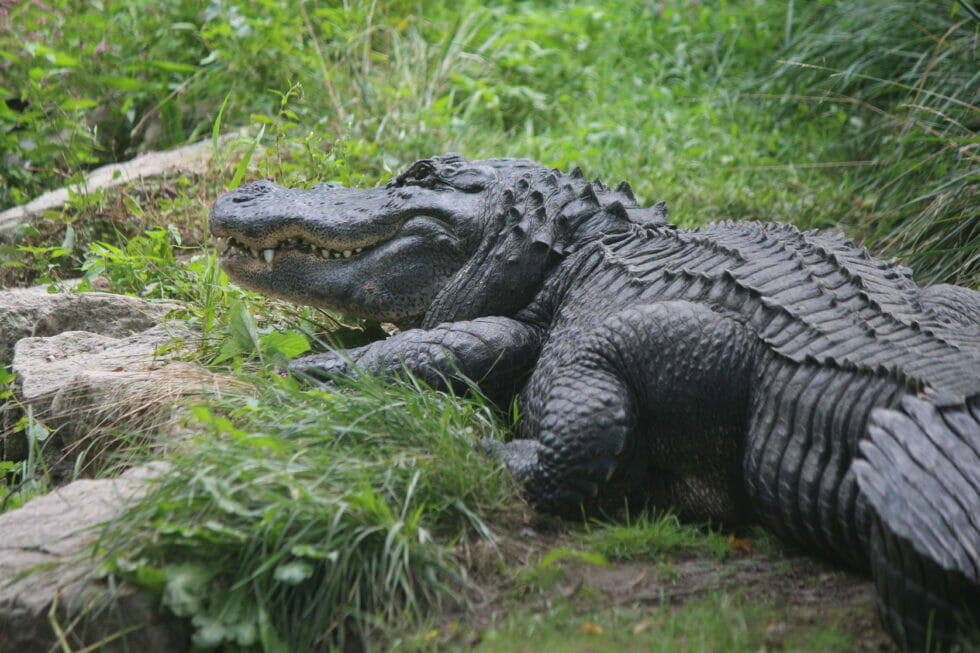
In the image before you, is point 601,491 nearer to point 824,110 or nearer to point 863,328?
point 863,328

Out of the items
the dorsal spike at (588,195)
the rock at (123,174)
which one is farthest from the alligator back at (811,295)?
the rock at (123,174)

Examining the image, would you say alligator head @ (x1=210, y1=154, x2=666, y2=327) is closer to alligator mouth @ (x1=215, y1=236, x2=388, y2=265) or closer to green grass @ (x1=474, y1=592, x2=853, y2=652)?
alligator mouth @ (x1=215, y1=236, x2=388, y2=265)

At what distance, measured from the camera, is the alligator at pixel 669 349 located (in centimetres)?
239

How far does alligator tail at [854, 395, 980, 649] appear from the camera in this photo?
2236 mm

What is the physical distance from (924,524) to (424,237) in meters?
2.37

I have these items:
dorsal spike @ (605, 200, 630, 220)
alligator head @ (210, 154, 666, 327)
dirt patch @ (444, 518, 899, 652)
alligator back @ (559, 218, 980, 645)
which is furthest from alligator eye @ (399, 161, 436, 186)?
dirt patch @ (444, 518, 899, 652)

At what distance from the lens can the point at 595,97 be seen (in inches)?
305

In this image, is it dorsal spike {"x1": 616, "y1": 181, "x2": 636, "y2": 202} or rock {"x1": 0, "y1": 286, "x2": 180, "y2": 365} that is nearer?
dorsal spike {"x1": 616, "y1": 181, "x2": 636, "y2": 202}

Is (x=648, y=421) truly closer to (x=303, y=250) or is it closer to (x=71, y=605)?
(x=303, y=250)

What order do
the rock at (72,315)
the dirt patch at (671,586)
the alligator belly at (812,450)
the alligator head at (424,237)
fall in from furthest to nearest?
the rock at (72,315)
the alligator head at (424,237)
the alligator belly at (812,450)
the dirt patch at (671,586)

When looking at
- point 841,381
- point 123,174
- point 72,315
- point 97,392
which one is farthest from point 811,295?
point 123,174

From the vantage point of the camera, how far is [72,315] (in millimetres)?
4867

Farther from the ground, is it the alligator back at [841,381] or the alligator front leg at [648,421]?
the alligator back at [841,381]

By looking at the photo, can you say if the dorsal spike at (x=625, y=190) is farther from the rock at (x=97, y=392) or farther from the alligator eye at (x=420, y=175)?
the rock at (x=97, y=392)
